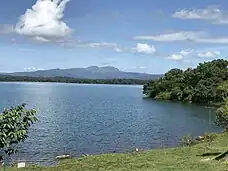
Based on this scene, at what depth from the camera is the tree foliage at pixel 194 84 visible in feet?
424

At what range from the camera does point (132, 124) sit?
67625 mm

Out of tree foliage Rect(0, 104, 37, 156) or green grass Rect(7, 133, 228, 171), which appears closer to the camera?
tree foliage Rect(0, 104, 37, 156)

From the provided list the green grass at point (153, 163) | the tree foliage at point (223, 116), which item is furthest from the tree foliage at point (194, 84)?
the green grass at point (153, 163)

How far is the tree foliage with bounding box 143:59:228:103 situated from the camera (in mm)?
129125

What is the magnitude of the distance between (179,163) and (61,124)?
4086cm

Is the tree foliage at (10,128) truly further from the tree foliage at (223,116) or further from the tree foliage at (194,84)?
the tree foliage at (194,84)

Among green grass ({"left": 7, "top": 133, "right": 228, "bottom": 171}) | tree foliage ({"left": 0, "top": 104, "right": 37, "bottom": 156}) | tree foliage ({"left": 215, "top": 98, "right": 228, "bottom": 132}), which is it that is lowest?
green grass ({"left": 7, "top": 133, "right": 228, "bottom": 171})

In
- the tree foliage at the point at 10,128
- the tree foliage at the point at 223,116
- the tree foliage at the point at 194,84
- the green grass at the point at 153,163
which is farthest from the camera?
the tree foliage at the point at 194,84

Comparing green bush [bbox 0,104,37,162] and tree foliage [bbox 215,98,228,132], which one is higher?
green bush [bbox 0,104,37,162]

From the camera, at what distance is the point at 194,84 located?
455ft

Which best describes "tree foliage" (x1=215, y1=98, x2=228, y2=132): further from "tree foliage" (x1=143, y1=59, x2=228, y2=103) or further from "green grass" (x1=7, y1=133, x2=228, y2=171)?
"tree foliage" (x1=143, y1=59, x2=228, y2=103)

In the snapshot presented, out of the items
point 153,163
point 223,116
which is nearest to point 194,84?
point 223,116

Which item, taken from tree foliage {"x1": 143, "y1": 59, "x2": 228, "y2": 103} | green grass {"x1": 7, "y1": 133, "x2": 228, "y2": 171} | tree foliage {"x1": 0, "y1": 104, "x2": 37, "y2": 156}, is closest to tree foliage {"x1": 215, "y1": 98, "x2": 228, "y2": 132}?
green grass {"x1": 7, "y1": 133, "x2": 228, "y2": 171}

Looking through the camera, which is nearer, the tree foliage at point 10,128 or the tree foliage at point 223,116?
the tree foliage at point 10,128
